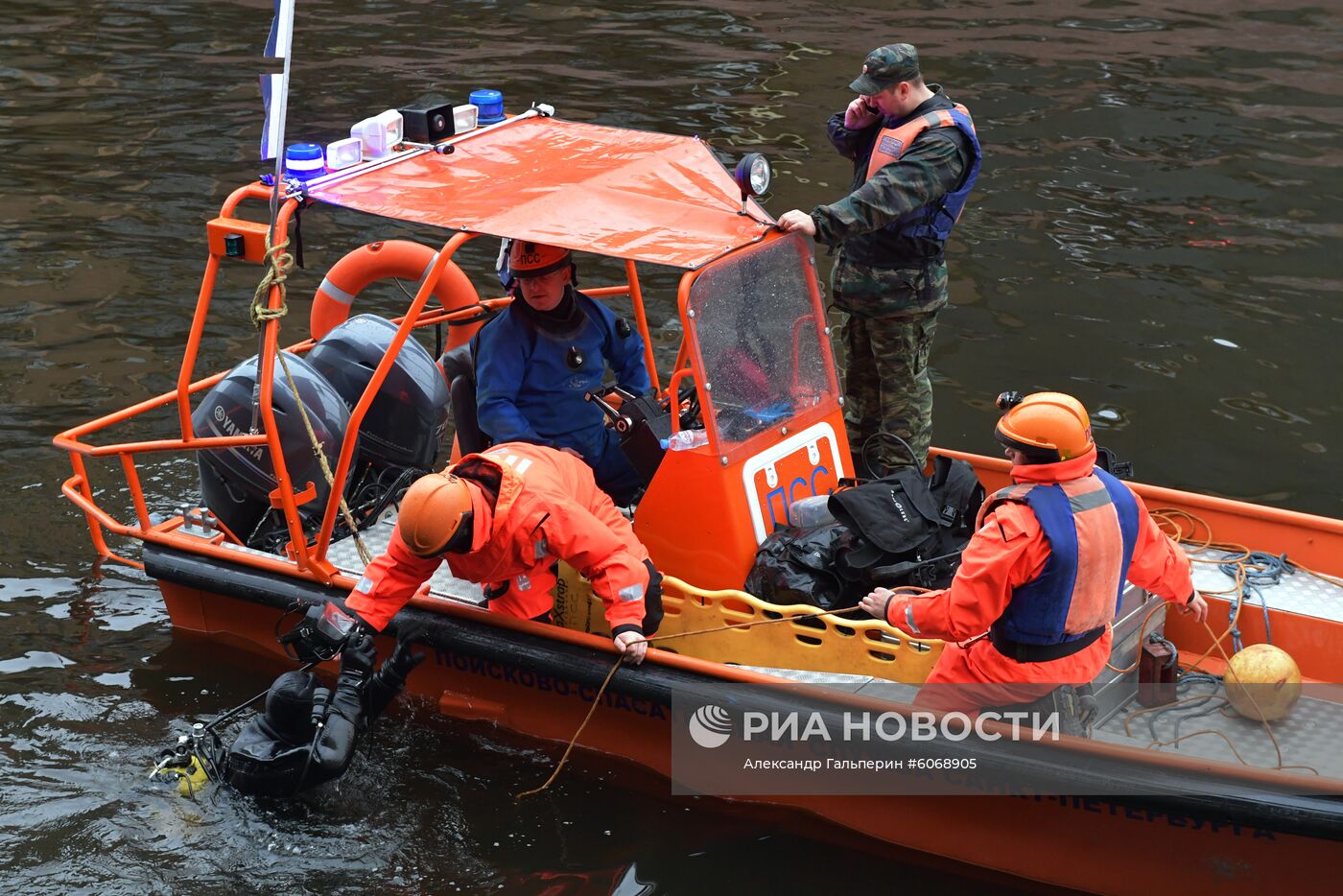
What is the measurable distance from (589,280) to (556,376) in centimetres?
476

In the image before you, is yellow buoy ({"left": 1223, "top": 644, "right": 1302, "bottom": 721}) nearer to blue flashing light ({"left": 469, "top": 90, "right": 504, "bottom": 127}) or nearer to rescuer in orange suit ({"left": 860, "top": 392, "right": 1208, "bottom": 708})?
rescuer in orange suit ({"left": 860, "top": 392, "right": 1208, "bottom": 708})

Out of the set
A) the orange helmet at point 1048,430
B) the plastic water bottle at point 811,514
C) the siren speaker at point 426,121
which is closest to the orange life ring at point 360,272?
the siren speaker at point 426,121

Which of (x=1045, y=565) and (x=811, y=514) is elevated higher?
(x=1045, y=565)

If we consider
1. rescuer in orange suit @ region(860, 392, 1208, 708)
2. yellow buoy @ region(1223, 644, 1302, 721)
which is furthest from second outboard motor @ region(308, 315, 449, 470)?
yellow buoy @ region(1223, 644, 1302, 721)

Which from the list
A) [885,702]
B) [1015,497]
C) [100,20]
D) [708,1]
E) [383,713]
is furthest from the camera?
[708,1]

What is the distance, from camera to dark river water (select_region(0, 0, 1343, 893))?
212 inches

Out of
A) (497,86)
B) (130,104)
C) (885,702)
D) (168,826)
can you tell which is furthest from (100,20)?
(885,702)

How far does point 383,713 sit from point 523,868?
3.68 feet

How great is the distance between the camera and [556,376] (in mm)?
5836

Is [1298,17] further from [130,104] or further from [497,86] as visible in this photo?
[130,104]

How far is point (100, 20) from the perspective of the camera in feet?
53.1

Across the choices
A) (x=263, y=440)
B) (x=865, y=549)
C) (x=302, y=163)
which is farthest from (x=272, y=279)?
(x=865, y=549)

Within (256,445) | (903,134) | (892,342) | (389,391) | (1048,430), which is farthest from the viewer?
(389,391)

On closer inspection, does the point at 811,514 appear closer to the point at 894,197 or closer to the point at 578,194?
the point at 894,197
